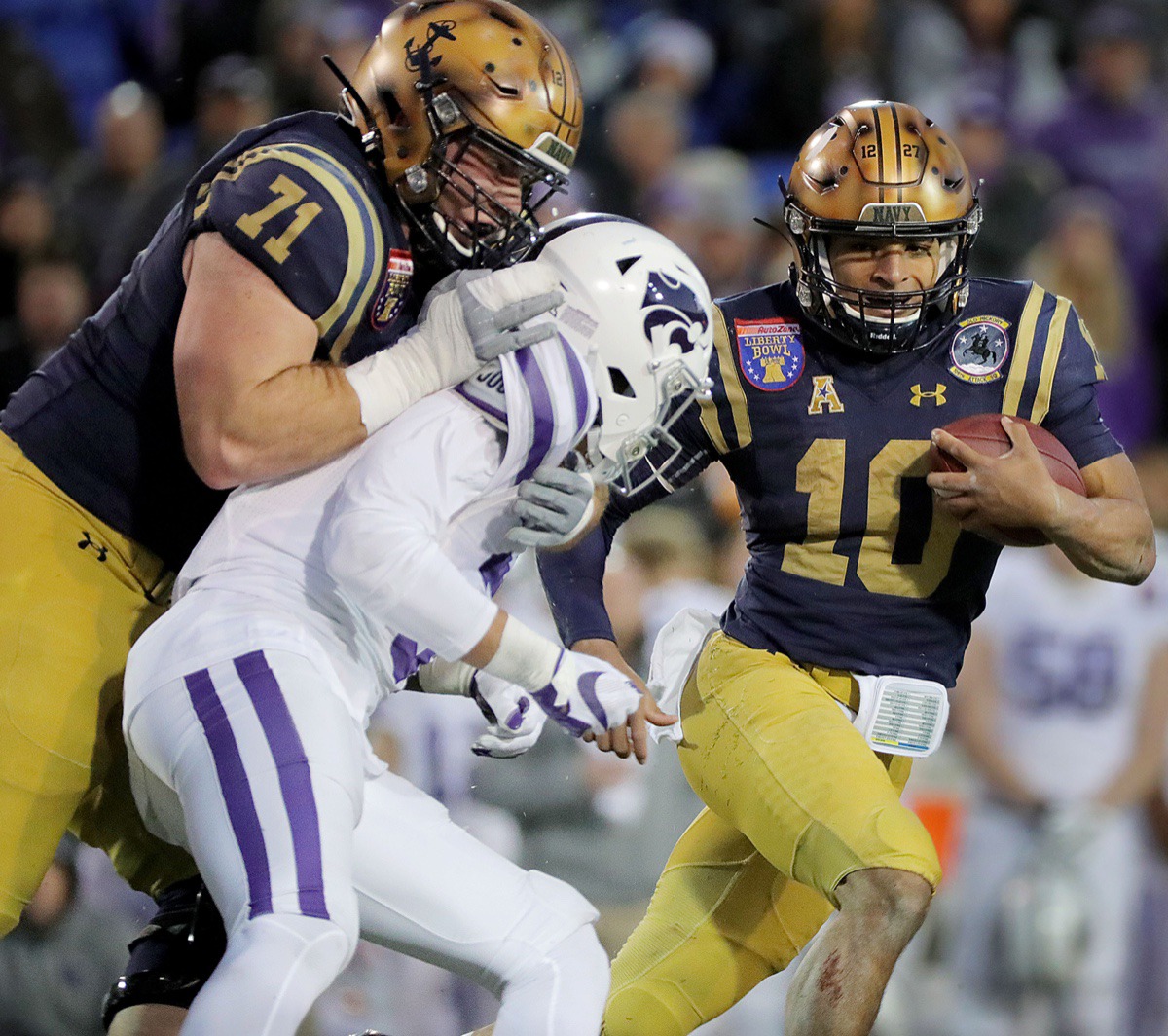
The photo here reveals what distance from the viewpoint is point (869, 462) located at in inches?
139

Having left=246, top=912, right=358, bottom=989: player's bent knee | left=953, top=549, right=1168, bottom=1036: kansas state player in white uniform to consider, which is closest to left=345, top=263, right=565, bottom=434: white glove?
left=246, top=912, right=358, bottom=989: player's bent knee

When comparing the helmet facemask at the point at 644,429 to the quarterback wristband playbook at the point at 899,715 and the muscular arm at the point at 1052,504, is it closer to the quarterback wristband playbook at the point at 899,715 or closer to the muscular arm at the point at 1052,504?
the muscular arm at the point at 1052,504

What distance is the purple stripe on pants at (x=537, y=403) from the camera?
2785 millimetres

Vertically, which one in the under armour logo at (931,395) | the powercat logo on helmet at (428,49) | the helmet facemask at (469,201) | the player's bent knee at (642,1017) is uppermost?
the powercat logo on helmet at (428,49)

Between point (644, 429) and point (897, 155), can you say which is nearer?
point (644, 429)

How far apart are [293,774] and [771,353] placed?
1.48 m

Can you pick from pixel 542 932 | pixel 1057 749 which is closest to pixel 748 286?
pixel 1057 749

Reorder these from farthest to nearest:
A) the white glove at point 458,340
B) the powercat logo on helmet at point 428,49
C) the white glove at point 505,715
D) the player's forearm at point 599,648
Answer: the player's forearm at point 599,648
the white glove at point 505,715
the powercat logo on helmet at point 428,49
the white glove at point 458,340

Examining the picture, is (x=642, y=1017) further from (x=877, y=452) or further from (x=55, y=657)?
(x=55, y=657)

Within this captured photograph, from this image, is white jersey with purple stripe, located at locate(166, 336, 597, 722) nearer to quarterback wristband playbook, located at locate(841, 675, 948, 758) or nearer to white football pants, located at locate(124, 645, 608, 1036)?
white football pants, located at locate(124, 645, 608, 1036)

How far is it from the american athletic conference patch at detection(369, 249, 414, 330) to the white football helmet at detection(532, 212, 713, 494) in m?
0.23

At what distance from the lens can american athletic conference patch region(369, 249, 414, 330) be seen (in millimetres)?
3004

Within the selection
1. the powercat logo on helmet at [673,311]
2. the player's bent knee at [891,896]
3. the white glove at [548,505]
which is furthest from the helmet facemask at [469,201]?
the player's bent knee at [891,896]

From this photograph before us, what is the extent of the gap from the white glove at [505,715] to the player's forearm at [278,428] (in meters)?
0.60
